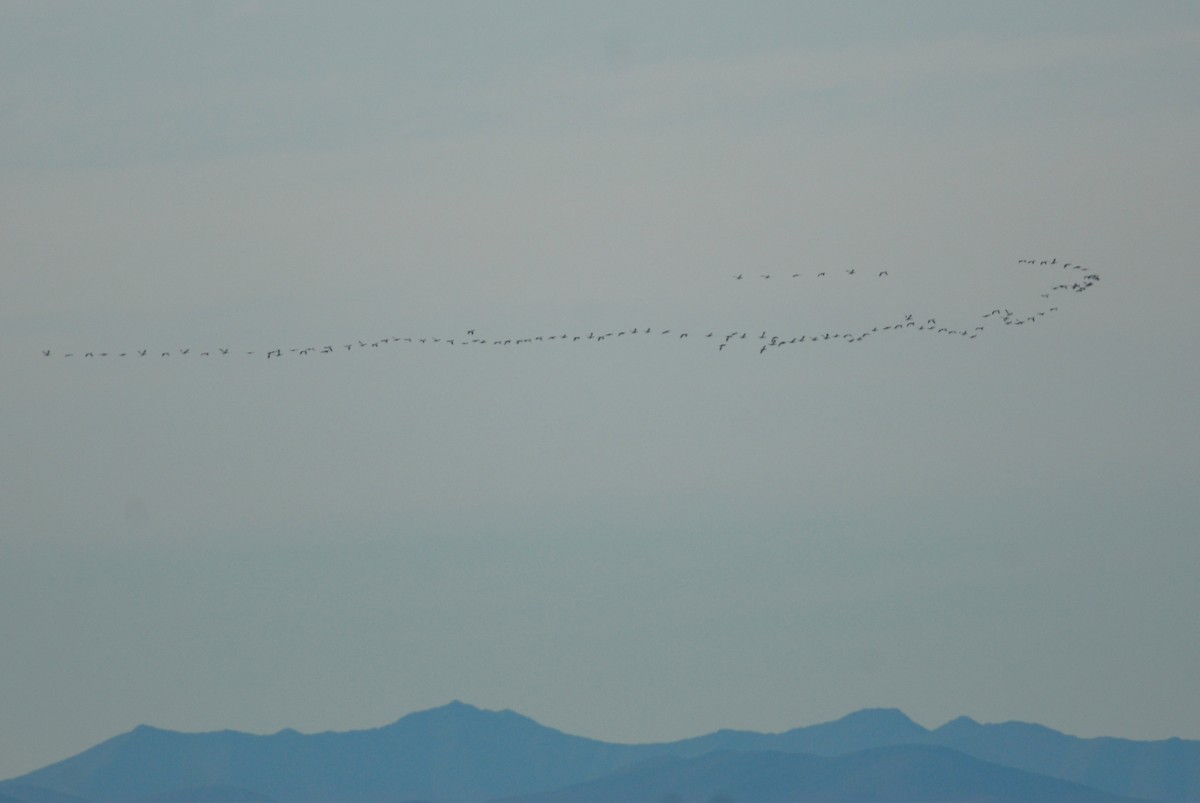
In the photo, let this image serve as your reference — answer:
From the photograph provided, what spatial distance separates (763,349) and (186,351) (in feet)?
96.5

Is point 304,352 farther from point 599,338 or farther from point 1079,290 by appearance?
point 1079,290

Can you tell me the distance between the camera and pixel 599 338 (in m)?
81.4

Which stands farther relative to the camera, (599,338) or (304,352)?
(304,352)

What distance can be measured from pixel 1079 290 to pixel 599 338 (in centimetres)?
2767

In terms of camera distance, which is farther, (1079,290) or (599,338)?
(1079,290)

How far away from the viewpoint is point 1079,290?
9181cm

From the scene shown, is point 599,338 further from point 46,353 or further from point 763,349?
point 46,353

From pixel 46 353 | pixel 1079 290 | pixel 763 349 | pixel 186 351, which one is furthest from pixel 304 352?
pixel 1079 290

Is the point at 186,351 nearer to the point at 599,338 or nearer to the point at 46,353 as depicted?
the point at 46,353

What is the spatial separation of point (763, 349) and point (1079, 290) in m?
17.7

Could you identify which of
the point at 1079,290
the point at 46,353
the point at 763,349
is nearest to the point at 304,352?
the point at 46,353

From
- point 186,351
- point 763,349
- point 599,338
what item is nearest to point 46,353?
point 186,351

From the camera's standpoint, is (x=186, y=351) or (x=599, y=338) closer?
(x=599, y=338)

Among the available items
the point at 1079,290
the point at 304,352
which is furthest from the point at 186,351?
the point at 1079,290
